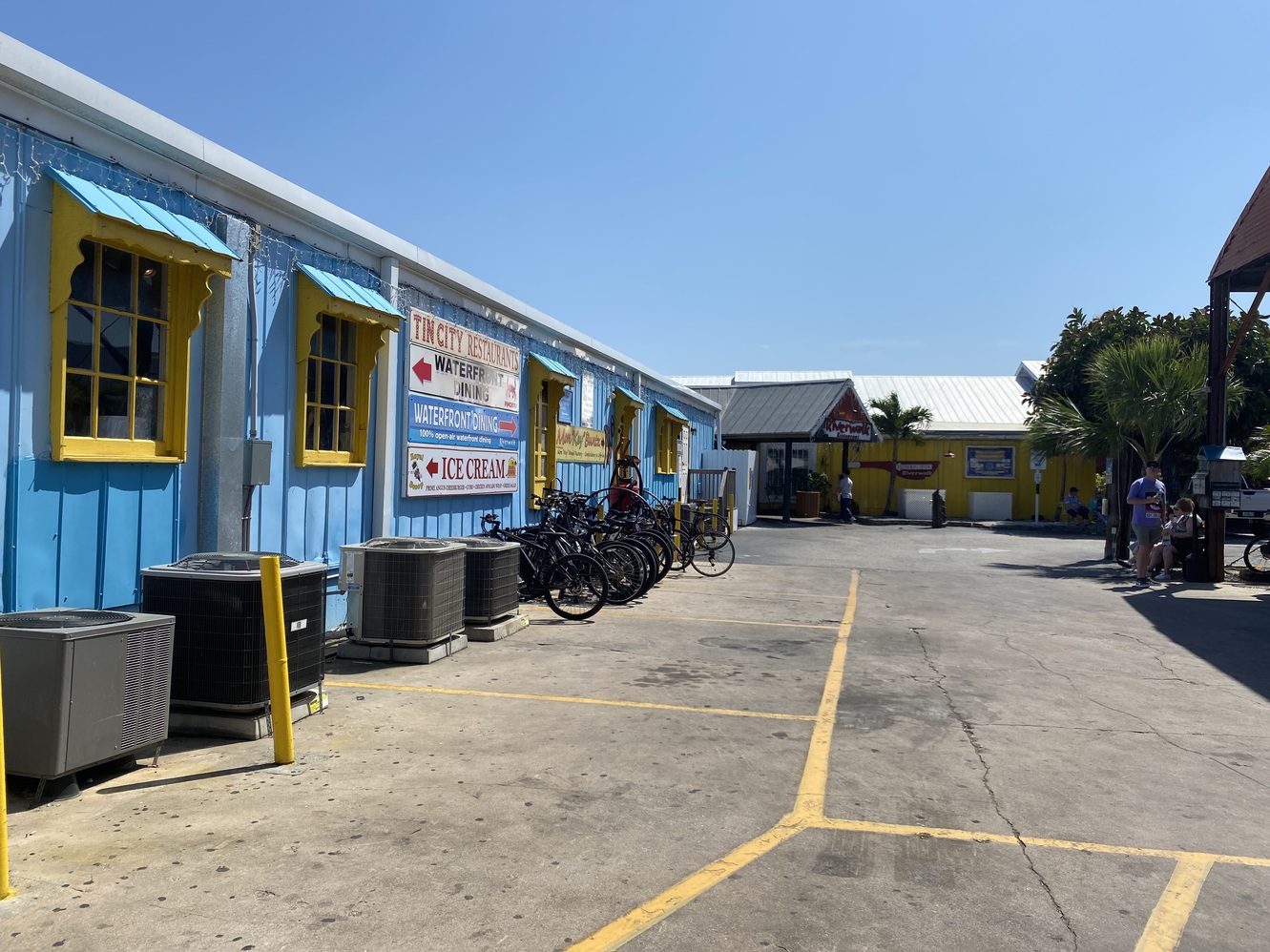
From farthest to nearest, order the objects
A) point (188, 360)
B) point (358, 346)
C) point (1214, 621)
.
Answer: point (1214, 621)
point (358, 346)
point (188, 360)

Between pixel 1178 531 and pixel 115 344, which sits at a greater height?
pixel 115 344

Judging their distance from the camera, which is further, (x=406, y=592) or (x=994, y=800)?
(x=406, y=592)

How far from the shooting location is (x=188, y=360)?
6398 mm

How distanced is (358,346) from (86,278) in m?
3.01

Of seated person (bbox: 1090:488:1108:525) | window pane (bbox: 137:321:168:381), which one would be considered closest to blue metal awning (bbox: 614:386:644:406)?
window pane (bbox: 137:321:168:381)

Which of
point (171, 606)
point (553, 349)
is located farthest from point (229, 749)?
point (553, 349)

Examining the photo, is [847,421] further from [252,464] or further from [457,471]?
[252,464]

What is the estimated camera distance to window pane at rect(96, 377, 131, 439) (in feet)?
18.9

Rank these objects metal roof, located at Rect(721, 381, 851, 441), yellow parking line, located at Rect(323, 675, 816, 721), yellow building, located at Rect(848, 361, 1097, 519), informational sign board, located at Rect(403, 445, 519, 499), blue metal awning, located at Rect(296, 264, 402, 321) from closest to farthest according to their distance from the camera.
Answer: yellow parking line, located at Rect(323, 675, 816, 721)
blue metal awning, located at Rect(296, 264, 402, 321)
informational sign board, located at Rect(403, 445, 519, 499)
metal roof, located at Rect(721, 381, 851, 441)
yellow building, located at Rect(848, 361, 1097, 519)

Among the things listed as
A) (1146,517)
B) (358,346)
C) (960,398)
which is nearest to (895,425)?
(960,398)

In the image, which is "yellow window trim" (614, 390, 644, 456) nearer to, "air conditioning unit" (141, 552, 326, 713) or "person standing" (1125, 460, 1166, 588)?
"person standing" (1125, 460, 1166, 588)

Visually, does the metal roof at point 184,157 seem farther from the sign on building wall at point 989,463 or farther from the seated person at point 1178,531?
the sign on building wall at point 989,463

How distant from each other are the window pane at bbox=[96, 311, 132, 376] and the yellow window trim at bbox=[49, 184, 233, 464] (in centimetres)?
34

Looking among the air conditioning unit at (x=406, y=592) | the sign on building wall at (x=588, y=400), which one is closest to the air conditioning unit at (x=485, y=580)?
the air conditioning unit at (x=406, y=592)
